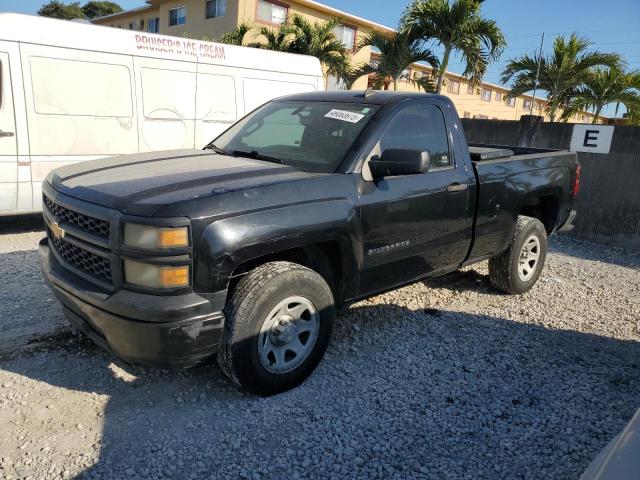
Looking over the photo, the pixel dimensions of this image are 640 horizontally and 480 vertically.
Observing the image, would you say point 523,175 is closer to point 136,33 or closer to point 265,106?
point 265,106

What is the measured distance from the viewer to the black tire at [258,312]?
2.93 m

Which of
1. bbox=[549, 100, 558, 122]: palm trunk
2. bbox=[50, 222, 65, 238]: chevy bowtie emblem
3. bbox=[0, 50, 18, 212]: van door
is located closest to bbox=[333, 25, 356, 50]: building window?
bbox=[549, 100, 558, 122]: palm trunk

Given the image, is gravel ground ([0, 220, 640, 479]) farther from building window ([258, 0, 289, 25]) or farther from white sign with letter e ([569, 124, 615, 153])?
building window ([258, 0, 289, 25])

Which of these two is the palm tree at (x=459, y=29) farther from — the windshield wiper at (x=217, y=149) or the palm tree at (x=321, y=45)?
the windshield wiper at (x=217, y=149)

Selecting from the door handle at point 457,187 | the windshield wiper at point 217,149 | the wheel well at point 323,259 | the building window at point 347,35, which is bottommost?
the wheel well at point 323,259

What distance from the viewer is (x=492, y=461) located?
9.33 feet

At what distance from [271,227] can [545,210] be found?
3.82 m

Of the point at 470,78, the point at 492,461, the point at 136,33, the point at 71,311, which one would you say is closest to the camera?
the point at 492,461

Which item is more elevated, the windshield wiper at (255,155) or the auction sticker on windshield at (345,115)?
the auction sticker on windshield at (345,115)

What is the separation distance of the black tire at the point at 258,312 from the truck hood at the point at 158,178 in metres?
0.54

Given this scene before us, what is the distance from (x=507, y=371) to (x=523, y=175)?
74.6 inches

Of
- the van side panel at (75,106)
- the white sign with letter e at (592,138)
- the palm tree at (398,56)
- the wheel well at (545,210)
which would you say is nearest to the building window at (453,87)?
the palm tree at (398,56)

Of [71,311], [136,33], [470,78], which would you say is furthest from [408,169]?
[470,78]

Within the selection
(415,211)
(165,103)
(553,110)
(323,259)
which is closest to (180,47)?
(165,103)
